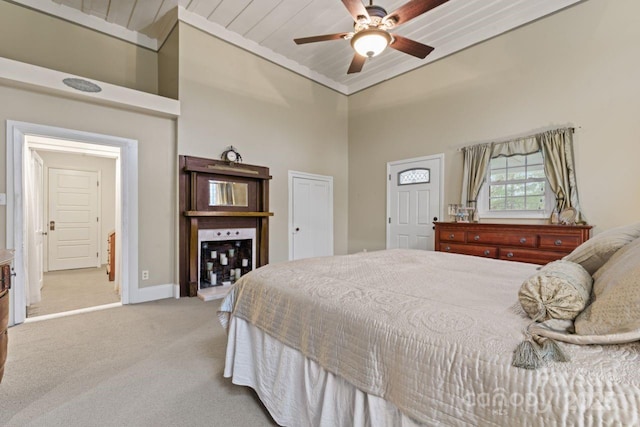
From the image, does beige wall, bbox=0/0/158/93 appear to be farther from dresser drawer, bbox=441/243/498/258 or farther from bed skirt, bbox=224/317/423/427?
dresser drawer, bbox=441/243/498/258

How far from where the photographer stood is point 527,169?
3756mm

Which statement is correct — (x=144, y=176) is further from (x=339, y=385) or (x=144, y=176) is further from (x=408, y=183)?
(x=408, y=183)

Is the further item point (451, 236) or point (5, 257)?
point (451, 236)

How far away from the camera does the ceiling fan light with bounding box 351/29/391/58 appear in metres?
2.56

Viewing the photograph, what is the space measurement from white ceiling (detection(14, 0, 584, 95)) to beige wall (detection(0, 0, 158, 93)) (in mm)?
135

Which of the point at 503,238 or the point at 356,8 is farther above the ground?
the point at 356,8

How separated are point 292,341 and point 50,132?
3.65 metres

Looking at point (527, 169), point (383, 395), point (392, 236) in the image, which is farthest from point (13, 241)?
point (527, 169)

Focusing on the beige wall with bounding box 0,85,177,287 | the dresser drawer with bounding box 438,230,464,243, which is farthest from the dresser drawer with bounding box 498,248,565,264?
the beige wall with bounding box 0,85,177,287

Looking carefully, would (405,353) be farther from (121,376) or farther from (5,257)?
(5,257)

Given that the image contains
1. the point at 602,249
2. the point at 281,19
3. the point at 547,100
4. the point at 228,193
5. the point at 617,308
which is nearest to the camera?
the point at 617,308

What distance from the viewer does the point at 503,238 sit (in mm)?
3469

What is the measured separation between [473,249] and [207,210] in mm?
3653

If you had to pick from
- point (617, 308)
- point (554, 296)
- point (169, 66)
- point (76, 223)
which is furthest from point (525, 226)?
point (76, 223)
